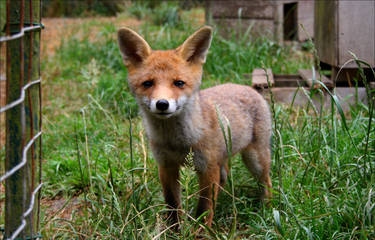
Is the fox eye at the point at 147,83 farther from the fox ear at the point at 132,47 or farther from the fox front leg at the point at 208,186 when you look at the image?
the fox front leg at the point at 208,186

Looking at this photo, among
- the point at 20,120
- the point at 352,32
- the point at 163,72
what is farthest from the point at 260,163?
the point at 20,120

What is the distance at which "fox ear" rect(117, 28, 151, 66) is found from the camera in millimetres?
3115

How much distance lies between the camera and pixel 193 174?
2242mm

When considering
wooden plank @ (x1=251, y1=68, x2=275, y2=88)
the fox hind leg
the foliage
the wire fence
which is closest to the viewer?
the wire fence

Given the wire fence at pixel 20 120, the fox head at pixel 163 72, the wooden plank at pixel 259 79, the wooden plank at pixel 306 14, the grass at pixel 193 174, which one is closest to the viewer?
the wire fence at pixel 20 120

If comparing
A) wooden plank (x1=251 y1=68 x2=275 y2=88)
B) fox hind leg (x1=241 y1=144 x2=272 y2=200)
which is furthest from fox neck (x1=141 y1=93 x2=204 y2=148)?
wooden plank (x1=251 y1=68 x2=275 y2=88)

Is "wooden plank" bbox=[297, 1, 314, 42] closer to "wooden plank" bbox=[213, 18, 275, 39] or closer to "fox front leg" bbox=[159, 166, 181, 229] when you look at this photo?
"wooden plank" bbox=[213, 18, 275, 39]

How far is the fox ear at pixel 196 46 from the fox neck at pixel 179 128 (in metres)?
0.34

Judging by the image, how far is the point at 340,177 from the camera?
306cm

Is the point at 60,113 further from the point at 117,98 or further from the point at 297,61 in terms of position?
the point at 297,61

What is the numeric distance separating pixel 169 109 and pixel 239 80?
10.4 ft

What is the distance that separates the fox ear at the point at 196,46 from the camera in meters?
3.15

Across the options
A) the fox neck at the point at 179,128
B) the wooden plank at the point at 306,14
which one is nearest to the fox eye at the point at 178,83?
the fox neck at the point at 179,128

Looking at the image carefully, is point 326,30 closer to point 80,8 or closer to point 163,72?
point 163,72
